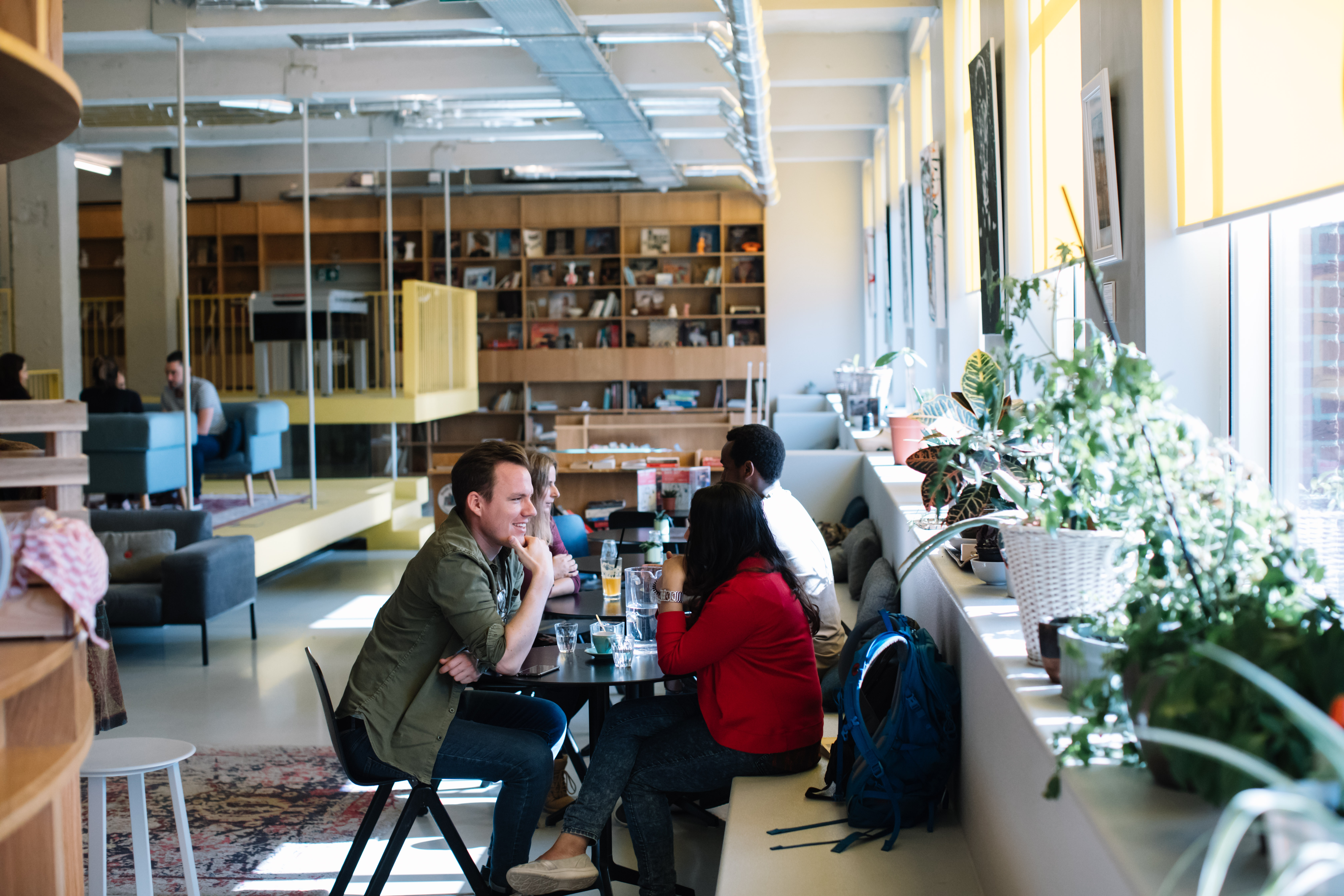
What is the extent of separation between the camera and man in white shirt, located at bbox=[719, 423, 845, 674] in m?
3.71

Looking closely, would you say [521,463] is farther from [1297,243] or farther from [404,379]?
[404,379]

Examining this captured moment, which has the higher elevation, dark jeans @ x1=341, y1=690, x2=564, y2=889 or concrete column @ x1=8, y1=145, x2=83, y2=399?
concrete column @ x1=8, y1=145, x2=83, y2=399

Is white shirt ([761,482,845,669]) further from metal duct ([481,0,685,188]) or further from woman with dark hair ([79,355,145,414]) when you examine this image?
woman with dark hair ([79,355,145,414])

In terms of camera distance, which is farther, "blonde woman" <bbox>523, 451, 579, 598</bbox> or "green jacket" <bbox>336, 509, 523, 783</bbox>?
"blonde woman" <bbox>523, 451, 579, 598</bbox>

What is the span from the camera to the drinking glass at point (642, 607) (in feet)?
10.4

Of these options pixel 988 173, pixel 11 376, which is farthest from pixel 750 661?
pixel 11 376

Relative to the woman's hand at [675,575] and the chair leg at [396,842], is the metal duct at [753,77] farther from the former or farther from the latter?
the chair leg at [396,842]

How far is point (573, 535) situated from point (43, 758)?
3.30 m

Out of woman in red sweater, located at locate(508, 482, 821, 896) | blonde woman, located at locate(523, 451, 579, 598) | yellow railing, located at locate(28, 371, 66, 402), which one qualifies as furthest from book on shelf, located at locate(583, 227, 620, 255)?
woman in red sweater, located at locate(508, 482, 821, 896)

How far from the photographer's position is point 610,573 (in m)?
3.70

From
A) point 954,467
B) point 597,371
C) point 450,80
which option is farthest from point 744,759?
point 597,371

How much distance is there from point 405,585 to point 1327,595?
2.14 metres

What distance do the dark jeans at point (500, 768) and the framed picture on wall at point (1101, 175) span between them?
82.7 inches

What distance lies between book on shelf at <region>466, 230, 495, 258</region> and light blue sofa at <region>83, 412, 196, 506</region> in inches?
254
